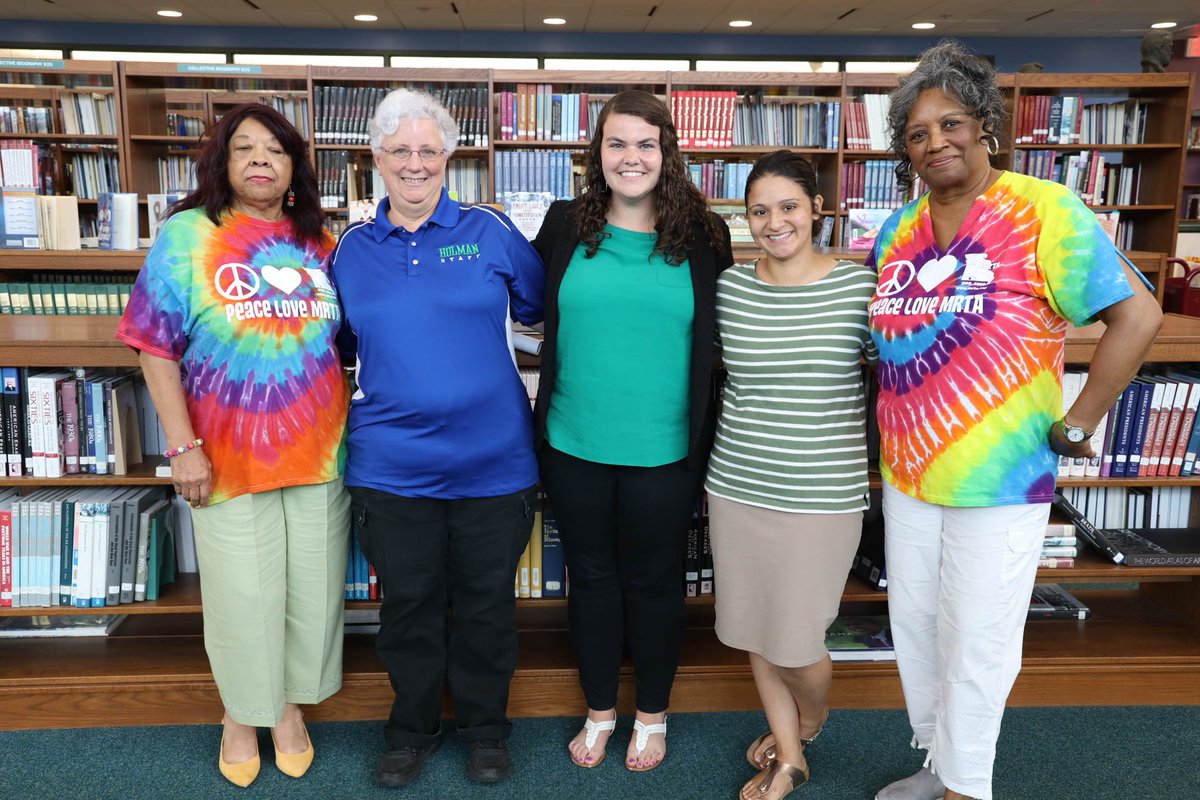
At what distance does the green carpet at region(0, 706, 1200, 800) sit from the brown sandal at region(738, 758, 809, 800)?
0.04 m

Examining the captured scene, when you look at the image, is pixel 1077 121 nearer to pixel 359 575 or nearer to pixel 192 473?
pixel 359 575

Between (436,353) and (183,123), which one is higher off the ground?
(183,123)

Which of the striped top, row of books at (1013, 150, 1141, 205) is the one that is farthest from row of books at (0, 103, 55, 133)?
row of books at (1013, 150, 1141, 205)

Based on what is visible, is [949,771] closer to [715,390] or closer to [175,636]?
[715,390]

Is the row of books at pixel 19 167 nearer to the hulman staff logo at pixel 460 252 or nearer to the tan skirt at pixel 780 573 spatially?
the hulman staff logo at pixel 460 252

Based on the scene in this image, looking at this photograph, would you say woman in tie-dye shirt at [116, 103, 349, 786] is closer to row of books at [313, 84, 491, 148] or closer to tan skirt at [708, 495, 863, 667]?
tan skirt at [708, 495, 863, 667]

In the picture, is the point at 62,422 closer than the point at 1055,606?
Yes

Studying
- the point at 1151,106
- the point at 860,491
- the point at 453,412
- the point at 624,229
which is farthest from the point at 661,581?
the point at 1151,106

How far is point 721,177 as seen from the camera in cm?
597

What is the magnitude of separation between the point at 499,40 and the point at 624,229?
341 inches

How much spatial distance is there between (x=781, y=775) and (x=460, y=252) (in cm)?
131

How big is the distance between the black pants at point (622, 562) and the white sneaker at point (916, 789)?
0.52m

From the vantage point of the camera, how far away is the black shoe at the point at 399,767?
1903 mm

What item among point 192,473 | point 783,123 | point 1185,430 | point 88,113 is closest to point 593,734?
point 192,473
